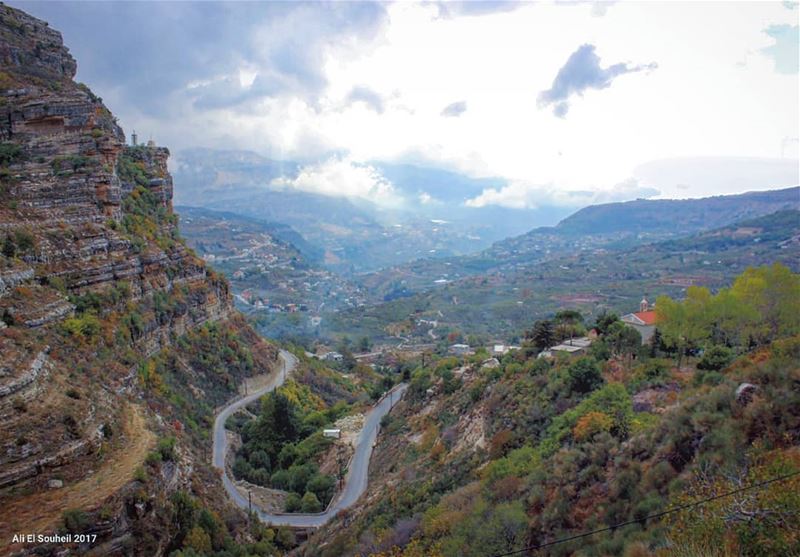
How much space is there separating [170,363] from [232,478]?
859 cm

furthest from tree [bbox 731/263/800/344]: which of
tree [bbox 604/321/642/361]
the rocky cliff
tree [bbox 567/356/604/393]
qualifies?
the rocky cliff

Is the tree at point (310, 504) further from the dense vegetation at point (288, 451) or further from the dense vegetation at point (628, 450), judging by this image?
the dense vegetation at point (628, 450)

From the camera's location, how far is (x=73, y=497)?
15062 millimetres

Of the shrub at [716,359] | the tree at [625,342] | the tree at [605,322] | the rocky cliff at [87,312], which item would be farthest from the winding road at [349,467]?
the shrub at [716,359]

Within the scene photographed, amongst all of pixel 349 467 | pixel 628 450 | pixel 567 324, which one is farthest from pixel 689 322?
pixel 349 467

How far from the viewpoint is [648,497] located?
12.0m

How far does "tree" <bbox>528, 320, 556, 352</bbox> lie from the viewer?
31750 mm

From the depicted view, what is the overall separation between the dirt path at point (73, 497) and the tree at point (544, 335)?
21.1m

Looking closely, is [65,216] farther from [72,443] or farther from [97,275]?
[72,443]

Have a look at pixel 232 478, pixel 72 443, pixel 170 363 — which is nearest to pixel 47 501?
pixel 72 443

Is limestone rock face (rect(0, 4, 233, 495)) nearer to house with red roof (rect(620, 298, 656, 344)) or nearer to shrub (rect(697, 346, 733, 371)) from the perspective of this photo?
shrub (rect(697, 346, 733, 371))

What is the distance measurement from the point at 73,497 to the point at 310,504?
46.6 feet

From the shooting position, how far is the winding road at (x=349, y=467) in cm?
2653

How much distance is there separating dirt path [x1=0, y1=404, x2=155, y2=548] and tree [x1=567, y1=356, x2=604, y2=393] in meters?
15.8
